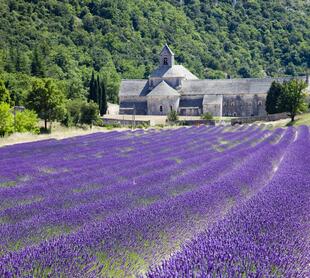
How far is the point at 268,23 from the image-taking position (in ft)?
446

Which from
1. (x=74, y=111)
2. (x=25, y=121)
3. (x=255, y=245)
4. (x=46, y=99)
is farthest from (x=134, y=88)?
(x=255, y=245)

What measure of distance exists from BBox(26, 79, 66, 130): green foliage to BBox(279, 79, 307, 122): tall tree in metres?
21.4

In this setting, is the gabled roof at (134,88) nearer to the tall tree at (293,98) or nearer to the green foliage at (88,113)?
the tall tree at (293,98)

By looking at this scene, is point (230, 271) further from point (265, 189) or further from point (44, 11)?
point (44, 11)

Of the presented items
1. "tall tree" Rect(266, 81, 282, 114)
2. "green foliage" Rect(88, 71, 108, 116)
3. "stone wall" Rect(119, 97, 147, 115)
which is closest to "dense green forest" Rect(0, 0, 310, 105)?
"stone wall" Rect(119, 97, 147, 115)

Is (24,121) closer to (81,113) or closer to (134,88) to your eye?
(81,113)

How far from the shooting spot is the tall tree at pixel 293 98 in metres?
46.5

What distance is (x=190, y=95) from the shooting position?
66.5 meters

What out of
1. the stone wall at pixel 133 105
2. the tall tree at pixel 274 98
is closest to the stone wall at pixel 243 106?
the stone wall at pixel 133 105

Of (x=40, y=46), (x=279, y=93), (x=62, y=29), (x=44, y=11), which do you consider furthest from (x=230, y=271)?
(x=44, y=11)

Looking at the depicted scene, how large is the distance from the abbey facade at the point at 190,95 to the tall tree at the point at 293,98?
1426 centimetres

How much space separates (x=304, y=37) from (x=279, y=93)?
8468 cm

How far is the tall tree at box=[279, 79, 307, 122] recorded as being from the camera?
4650cm

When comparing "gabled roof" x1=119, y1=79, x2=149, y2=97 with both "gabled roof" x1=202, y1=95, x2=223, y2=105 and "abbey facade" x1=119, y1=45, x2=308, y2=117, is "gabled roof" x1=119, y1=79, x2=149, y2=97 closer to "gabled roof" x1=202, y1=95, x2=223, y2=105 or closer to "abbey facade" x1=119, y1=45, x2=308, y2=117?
"abbey facade" x1=119, y1=45, x2=308, y2=117
